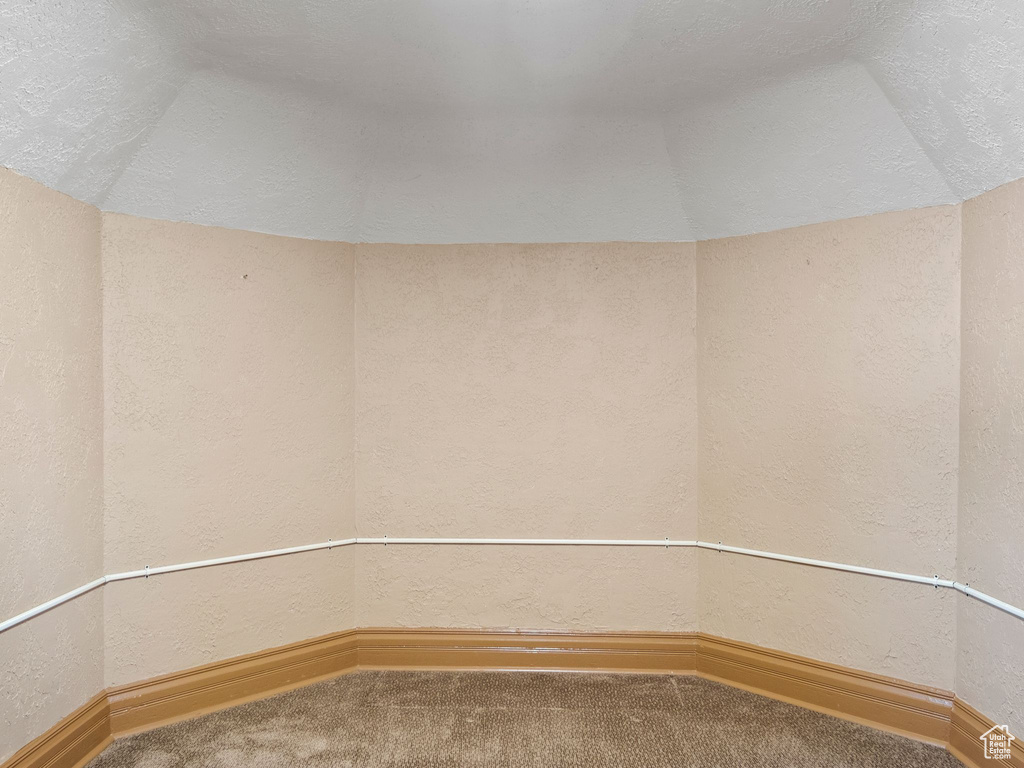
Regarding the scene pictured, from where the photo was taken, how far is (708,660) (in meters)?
3.25

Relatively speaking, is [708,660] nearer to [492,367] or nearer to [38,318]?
[492,367]

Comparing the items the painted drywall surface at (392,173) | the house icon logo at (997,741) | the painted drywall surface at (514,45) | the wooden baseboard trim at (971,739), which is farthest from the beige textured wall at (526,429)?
the house icon logo at (997,741)

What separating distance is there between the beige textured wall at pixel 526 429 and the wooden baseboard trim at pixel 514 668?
97 mm

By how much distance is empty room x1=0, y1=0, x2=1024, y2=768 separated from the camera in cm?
229

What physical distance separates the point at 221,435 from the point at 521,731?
5.80 ft

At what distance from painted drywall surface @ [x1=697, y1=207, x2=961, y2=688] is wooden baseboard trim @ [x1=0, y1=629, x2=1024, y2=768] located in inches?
4.1

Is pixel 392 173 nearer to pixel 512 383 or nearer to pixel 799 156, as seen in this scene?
pixel 512 383

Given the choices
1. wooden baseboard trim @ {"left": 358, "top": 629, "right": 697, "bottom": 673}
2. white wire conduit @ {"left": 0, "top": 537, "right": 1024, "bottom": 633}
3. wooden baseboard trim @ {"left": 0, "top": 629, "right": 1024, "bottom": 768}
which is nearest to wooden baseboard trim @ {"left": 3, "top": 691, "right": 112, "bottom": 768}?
wooden baseboard trim @ {"left": 0, "top": 629, "right": 1024, "bottom": 768}

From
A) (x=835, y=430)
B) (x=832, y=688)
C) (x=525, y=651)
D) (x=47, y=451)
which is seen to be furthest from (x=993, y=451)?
(x=47, y=451)

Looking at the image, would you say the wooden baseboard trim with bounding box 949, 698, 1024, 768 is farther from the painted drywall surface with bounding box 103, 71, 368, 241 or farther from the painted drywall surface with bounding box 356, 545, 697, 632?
the painted drywall surface with bounding box 103, 71, 368, 241

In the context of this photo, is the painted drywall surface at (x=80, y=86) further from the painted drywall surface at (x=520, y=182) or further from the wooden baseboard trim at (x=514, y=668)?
the wooden baseboard trim at (x=514, y=668)

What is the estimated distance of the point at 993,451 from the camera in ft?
Answer: 7.90

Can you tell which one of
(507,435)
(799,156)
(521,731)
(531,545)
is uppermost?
(799,156)

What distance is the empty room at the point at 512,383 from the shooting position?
2.29 meters
